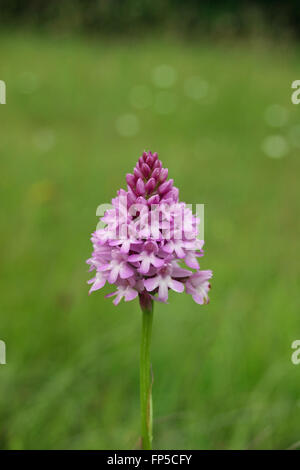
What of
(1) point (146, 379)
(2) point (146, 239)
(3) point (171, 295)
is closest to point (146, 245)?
(2) point (146, 239)

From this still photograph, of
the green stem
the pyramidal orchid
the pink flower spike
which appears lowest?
the green stem

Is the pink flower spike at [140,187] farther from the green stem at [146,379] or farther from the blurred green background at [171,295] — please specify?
the blurred green background at [171,295]

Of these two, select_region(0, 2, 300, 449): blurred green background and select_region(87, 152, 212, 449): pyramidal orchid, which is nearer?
select_region(87, 152, 212, 449): pyramidal orchid

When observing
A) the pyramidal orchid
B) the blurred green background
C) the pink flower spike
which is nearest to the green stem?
the pyramidal orchid

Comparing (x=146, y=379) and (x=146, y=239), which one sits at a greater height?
(x=146, y=239)

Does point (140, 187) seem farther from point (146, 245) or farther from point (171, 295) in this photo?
point (171, 295)

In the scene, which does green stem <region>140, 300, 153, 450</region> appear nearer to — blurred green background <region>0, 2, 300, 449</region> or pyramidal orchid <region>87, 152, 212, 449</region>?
pyramidal orchid <region>87, 152, 212, 449</region>

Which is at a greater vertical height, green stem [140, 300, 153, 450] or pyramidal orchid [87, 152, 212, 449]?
pyramidal orchid [87, 152, 212, 449]

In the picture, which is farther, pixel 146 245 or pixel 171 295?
pixel 171 295

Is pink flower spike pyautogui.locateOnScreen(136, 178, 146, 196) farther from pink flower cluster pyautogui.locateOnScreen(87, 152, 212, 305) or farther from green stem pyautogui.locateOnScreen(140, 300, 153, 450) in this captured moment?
green stem pyautogui.locateOnScreen(140, 300, 153, 450)
